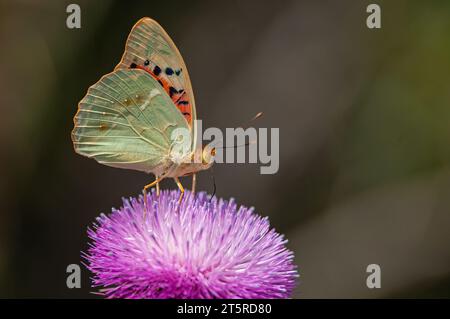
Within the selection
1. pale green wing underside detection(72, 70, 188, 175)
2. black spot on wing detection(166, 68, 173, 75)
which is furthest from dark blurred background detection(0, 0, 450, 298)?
black spot on wing detection(166, 68, 173, 75)

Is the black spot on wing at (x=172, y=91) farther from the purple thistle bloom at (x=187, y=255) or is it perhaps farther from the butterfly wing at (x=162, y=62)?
the purple thistle bloom at (x=187, y=255)

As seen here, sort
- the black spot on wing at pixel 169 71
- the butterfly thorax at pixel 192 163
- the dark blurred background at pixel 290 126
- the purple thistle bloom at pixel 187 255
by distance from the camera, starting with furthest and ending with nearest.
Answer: the dark blurred background at pixel 290 126 → the black spot on wing at pixel 169 71 → the butterfly thorax at pixel 192 163 → the purple thistle bloom at pixel 187 255

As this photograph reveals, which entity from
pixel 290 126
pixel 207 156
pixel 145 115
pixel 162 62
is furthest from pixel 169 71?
pixel 290 126

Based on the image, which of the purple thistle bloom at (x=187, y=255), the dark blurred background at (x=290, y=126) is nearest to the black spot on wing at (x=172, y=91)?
the purple thistle bloom at (x=187, y=255)

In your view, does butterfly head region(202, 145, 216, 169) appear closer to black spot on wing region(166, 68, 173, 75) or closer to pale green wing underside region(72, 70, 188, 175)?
pale green wing underside region(72, 70, 188, 175)
